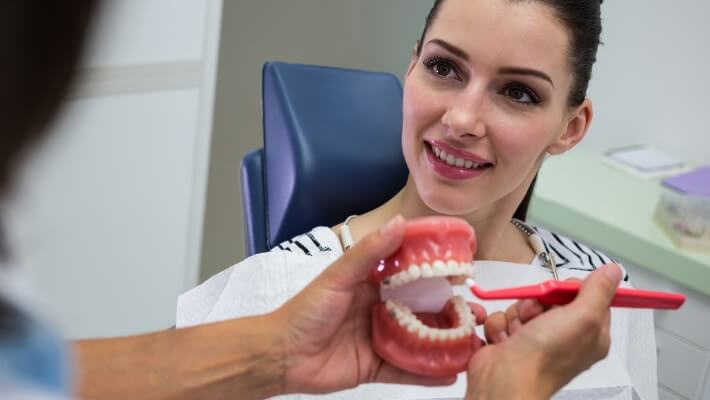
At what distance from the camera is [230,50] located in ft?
8.36

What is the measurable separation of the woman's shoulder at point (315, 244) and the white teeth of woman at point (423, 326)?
47 centimetres

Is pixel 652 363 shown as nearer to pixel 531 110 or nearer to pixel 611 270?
pixel 531 110

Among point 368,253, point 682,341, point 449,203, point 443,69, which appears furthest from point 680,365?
point 368,253

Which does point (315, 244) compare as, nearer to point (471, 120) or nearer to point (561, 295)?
point (471, 120)

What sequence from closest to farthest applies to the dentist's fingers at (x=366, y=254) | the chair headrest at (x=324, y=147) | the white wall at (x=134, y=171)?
the dentist's fingers at (x=366, y=254), the chair headrest at (x=324, y=147), the white wall at (x=134, y=171)

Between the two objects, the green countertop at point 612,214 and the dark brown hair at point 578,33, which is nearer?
the dark brown hair at point 578,33

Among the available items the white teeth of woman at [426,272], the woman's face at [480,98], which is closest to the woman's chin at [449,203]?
the woman's face at [480,98]

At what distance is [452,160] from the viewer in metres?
1.37

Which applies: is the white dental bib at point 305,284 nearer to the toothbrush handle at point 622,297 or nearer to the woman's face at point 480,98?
the woman's face at point 480,98

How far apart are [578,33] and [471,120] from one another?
0.82 ft

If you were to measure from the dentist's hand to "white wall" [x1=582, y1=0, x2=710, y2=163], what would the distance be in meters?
1.80

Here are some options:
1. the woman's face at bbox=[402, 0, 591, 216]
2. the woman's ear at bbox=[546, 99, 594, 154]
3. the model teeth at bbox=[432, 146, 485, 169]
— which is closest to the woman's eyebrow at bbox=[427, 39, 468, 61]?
the woman's face at bbox=[402, 0, 591, 216]

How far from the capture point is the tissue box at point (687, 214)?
6.93ft

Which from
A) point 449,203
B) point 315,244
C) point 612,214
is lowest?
point 612,214
